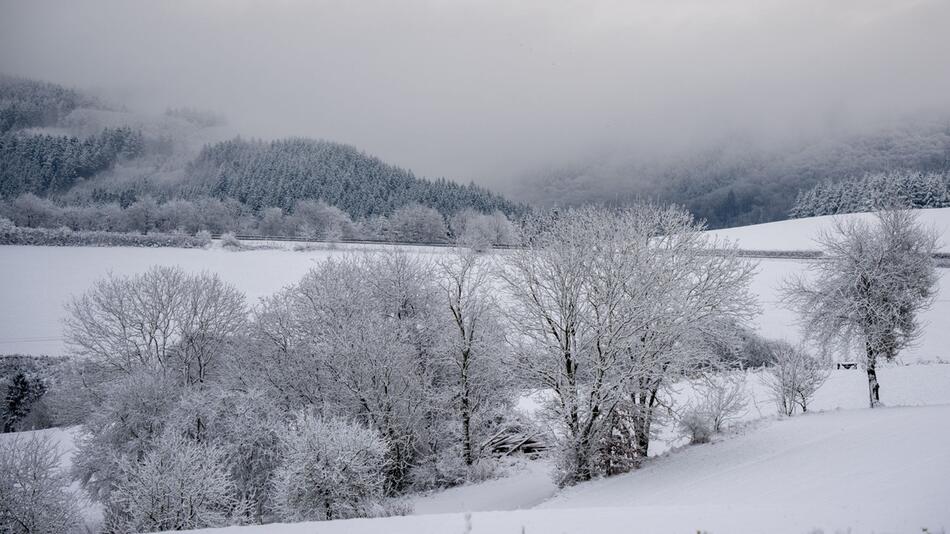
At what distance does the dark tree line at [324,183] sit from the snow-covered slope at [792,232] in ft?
211

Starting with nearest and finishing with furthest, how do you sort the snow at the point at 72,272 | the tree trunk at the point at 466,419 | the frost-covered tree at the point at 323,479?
the frost-covered tree at the point at 323,479 < the tree trunk at the point at 466,419 < the snow at the point at 72,272

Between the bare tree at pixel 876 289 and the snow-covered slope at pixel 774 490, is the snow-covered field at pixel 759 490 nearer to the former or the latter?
the snow-covered slope at pixel 774 490

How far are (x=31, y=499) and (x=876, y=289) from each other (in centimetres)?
3139

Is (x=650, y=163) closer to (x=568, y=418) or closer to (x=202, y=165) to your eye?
(x=202, y=165)

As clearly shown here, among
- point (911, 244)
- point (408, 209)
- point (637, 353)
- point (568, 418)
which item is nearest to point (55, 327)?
point (568, 418)

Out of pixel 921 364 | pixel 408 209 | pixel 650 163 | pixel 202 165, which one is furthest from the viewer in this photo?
pixel 650 163

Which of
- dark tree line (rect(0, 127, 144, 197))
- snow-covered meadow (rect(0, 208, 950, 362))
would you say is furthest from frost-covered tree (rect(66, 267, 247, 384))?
dark tree line (rect(0, 127, 144, 197))

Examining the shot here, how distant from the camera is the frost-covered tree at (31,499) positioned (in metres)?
13.0

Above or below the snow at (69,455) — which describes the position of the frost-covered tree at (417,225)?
above

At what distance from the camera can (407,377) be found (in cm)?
2172

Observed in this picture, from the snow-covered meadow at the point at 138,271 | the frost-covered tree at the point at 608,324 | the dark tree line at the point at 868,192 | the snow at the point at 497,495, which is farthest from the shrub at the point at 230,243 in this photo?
the dark tree line at the point at 868,192

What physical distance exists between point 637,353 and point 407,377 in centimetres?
1131

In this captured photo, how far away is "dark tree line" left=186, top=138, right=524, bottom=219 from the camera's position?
11450cm

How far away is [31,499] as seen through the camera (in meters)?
13.2
